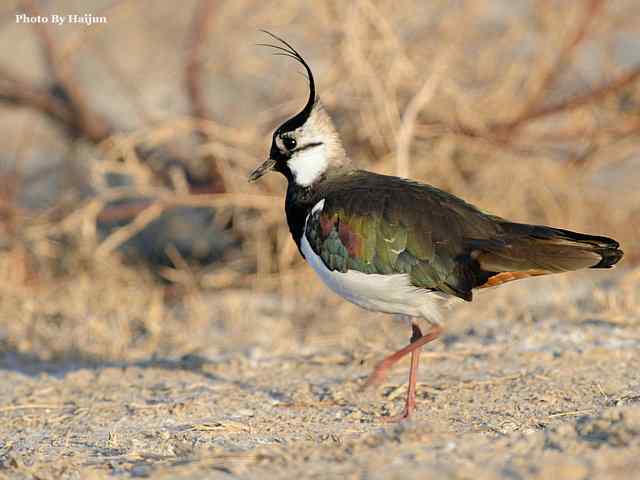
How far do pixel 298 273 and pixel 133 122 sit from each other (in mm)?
3010

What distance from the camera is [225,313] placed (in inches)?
290

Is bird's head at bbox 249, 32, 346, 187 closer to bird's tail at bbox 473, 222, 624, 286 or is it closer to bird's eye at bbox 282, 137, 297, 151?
bird's eye at bbox 282, 137, 297, 151

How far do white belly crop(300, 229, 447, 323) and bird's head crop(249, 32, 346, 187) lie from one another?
0.59 metres

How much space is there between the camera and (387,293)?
14.4 ft

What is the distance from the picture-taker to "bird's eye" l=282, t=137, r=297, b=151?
5.04 m

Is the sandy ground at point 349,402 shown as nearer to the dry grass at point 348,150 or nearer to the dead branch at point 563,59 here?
the dry grass at point 348,150

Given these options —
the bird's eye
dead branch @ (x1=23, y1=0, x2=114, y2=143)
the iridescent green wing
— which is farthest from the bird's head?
dead branch @ (x1=23, y1=0, x2=114, y2=143)

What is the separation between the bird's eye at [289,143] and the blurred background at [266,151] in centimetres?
182

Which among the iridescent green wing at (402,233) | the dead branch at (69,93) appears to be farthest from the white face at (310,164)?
the dead branch at (69,93)

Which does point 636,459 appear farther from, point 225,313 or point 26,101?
point 26,101

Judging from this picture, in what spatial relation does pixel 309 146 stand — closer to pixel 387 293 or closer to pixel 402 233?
pixel 402 233

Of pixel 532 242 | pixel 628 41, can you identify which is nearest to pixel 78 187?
pixel 532 242

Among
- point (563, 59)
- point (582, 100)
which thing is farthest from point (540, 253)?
point (563, 59)

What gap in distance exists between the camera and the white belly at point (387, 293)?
14.4ft
